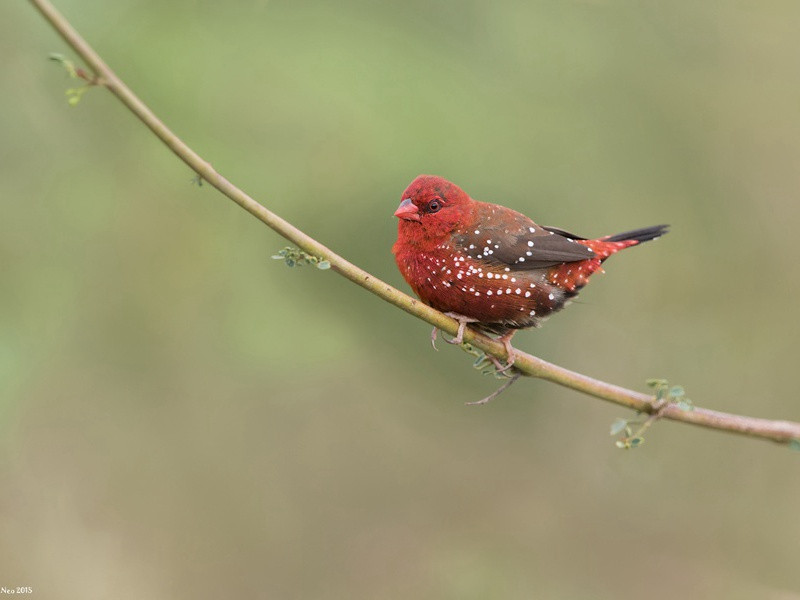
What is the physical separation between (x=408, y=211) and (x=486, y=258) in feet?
1.35

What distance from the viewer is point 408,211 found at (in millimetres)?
3535

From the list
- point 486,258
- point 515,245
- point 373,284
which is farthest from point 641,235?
point 373,284

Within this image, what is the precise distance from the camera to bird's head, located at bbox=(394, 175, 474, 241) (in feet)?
11.6

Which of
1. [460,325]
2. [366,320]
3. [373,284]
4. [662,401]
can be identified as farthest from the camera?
[366,320]

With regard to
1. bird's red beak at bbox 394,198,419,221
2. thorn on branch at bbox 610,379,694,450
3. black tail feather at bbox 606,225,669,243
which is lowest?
thorn on branch at bbox 610,379,694,450

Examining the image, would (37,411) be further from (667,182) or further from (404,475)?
(667,182)

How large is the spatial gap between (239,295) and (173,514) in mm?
1413

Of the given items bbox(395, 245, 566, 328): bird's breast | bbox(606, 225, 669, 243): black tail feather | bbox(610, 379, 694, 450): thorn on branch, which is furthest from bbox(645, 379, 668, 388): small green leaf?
bbox(606, 225, 669, 243): black tail feather

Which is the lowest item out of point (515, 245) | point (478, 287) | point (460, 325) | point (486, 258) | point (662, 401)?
point (662, 401)

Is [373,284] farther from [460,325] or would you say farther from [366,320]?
[366,320]

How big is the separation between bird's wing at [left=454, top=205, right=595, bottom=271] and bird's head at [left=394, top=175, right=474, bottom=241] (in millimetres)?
87

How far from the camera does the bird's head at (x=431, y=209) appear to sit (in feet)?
11.6

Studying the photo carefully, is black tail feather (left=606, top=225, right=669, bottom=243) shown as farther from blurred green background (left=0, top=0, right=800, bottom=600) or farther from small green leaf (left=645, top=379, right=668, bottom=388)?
blurred green background (left=0, top=0, right=800, bottom=600)

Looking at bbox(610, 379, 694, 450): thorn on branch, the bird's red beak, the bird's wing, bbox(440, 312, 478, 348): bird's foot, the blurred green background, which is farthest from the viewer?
the blurred green background
